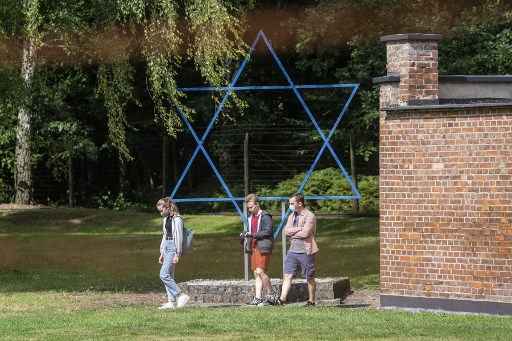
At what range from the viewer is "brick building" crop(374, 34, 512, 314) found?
17312 millimetres

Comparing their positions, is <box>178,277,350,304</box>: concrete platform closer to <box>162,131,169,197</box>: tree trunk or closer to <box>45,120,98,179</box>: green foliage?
<box>45,120,98,179</box>: green foliage

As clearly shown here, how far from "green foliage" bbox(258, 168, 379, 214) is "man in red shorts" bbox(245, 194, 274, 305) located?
1987 cm

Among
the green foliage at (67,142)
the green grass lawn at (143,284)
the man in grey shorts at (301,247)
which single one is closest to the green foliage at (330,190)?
the green grass lawn at (143,284)

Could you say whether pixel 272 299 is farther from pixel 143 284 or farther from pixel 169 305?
pixel 143 284

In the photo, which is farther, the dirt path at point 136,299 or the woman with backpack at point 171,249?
the dirt path at point 136,299

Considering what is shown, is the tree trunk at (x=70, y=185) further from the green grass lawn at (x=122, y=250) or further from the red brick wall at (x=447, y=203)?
the red brick wall at (x=447, y=203)

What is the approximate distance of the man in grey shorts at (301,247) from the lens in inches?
765

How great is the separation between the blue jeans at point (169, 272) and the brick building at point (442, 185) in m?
3.12

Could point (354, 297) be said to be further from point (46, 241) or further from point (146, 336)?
point (46, 241)

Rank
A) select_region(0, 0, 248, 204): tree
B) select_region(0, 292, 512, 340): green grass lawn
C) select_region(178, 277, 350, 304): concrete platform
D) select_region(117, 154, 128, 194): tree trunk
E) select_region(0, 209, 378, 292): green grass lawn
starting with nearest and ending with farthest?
1. select_region(0, 292, 512, 340): green grass lawn
2. select_region(178, 277, 350, 304): concrete platform
3. select_region(0, 0, 248, 204): tree
4. select_region(0, 209, 378, 292): green grass lawn
5. select_region(117, 154, 128, 194): tree trunk

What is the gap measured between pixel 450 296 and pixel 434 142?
2.02m

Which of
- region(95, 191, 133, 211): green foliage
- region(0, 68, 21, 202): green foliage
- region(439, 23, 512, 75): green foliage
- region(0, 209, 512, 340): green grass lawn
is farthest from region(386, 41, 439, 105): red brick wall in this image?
region(95, 191, 133, 211): green foliage

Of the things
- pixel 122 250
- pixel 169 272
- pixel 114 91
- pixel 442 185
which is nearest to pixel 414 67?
pixel 442 185

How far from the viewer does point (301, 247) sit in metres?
19.5
